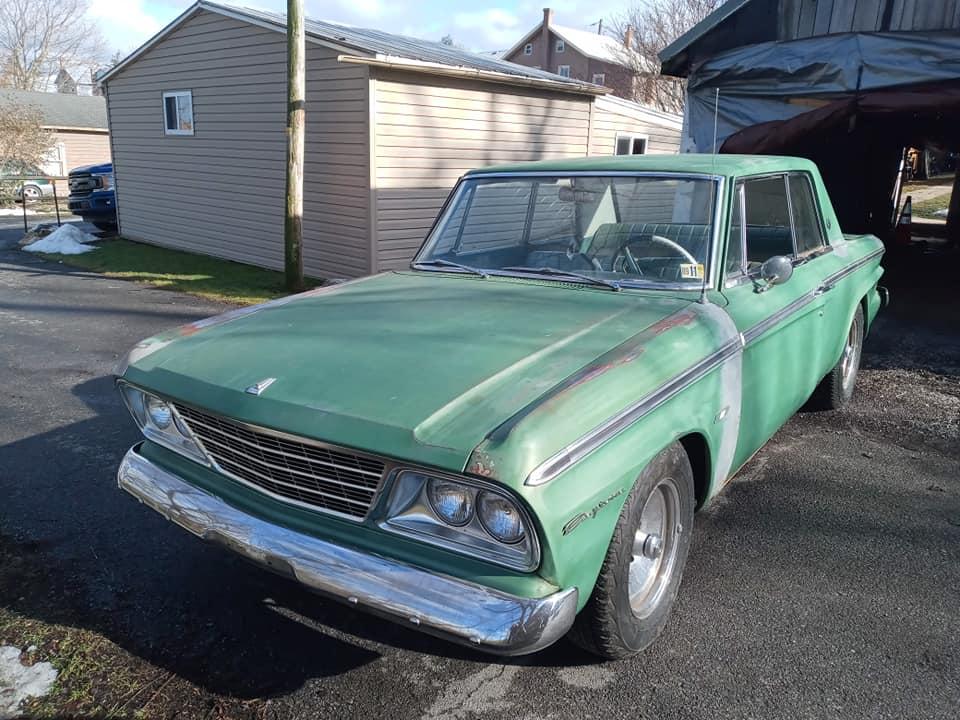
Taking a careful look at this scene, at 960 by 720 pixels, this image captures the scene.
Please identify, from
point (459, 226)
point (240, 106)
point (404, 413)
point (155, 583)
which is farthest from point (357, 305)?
point (240, 106)

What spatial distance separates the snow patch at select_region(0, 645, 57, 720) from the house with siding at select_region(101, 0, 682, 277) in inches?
301

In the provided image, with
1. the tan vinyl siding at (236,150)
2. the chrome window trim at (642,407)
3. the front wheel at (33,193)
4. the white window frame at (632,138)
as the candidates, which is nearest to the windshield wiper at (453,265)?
the chrome window trim at (642,407)

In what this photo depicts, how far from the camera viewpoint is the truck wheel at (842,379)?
5113mm

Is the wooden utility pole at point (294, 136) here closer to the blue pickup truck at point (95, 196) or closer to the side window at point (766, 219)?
the side window at point (766, 219)

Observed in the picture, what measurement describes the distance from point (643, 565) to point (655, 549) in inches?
3.2

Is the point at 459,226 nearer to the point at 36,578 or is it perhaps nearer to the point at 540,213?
the point at 540,213

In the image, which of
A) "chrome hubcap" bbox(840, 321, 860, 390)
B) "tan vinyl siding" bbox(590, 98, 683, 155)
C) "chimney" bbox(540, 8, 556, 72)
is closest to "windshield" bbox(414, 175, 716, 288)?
"chrome hubcap" bbox(840, 321, 860, 390)

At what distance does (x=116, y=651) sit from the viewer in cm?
278

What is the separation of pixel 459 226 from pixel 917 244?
13.5 metres

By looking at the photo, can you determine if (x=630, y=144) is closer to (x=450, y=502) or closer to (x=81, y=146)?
(x=450, y=502)

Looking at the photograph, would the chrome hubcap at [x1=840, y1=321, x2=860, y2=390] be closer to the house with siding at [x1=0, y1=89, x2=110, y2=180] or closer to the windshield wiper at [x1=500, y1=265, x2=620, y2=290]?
the windshield wiper at [x1=500, y1=265, x2=620, y2=290]

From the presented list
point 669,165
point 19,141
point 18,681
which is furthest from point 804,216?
point 19,141

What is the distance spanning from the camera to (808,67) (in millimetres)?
7902

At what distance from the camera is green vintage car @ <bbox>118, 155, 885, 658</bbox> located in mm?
2115
